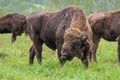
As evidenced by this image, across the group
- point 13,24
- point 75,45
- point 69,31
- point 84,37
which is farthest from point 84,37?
point 13,24

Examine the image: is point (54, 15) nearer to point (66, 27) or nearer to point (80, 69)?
point (66, 27)

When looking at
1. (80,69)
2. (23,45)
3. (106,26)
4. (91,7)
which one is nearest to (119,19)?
(106,26)

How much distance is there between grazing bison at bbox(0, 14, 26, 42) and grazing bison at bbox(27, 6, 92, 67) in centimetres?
844

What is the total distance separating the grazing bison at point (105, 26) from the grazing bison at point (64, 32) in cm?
258

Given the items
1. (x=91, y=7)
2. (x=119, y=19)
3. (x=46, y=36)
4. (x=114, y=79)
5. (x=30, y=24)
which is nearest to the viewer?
(x=114, y=79)

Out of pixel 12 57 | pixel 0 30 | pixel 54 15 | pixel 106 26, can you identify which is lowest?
pixel 0 30

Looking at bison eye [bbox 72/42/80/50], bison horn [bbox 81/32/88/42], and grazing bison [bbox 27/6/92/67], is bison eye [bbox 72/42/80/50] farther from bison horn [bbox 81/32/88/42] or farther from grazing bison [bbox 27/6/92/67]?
bison horn [bbox 81/32/88/42]

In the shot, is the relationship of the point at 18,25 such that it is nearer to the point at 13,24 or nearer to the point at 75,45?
the point at 13,24

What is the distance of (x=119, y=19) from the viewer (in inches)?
530

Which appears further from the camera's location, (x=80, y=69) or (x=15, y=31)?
(x=15, y=31)

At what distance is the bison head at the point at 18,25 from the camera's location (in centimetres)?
2106

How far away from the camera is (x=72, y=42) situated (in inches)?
381

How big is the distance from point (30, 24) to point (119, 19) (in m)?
3.66

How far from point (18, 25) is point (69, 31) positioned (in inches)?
458
